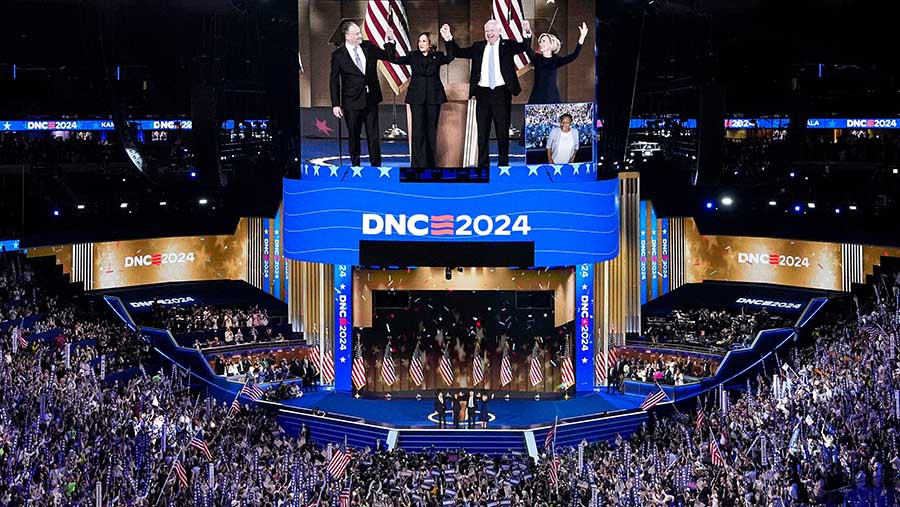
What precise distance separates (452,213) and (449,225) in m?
0.38

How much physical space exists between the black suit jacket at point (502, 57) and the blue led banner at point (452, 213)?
306 cm

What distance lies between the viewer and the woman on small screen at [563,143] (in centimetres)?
4678

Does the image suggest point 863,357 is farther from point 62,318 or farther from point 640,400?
point 62,318

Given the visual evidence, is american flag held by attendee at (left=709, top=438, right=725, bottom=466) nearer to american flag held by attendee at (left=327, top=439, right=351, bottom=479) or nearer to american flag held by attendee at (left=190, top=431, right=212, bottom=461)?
american flag held by attendee at (left=327, top=439, right=351, bottom=479)

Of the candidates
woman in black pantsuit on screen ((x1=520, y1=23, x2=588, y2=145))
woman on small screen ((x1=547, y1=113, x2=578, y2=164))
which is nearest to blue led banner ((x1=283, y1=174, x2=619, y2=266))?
woman on small screen ((x1=547, y1=113, x2=578, y2=164))

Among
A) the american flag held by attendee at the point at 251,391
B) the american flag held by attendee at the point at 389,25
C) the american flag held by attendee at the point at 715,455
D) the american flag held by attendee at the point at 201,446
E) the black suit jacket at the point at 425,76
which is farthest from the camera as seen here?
the american flag held by attendee at the point at 389,25

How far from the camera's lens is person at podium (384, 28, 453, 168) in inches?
1806

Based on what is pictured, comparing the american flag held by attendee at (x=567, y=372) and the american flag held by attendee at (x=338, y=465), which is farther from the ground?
→ the american flag held by attendee at (x=567, y=372)

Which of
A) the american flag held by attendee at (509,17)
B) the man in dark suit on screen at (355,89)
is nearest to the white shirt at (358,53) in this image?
the man in dark suit on screen at (355,89)

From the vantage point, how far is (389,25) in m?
46.8

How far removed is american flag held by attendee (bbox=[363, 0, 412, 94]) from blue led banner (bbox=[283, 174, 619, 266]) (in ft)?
12.8

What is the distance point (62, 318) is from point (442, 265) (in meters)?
11.6

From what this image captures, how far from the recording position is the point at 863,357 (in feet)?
124

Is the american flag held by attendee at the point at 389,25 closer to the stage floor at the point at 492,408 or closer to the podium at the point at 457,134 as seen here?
the podium at the point at 457,134
